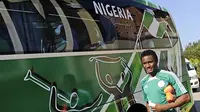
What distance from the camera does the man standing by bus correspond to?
3.92 metres

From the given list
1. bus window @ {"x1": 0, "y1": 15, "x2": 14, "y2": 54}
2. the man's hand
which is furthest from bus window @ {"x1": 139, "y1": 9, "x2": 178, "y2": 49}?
bus window @ {"x1": 0, "y1": 15, "x2": 14, "y2": 54}

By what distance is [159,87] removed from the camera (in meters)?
4.00

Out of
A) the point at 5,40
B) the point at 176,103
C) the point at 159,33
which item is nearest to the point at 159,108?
the point at 176,103

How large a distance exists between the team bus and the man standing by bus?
58 centimetres

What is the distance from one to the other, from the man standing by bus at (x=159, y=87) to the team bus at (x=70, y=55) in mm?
577

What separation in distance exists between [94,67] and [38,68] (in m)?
1.05

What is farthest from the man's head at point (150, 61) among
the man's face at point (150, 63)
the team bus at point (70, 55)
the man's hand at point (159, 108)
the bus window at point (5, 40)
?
the bus window at point (5, 40)

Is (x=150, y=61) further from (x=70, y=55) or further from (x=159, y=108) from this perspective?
(x=70, y=55)

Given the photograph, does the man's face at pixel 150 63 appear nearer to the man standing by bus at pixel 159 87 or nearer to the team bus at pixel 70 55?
the man standing by bus at pixel 159 87

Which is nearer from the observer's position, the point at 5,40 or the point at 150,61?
the point at 5,40

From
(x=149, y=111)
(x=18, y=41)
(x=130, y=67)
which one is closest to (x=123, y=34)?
(x=130, y=67)

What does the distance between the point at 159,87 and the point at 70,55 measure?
103cm

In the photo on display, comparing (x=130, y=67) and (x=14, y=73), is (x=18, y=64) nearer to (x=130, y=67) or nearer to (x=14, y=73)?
(x=14, y=73)

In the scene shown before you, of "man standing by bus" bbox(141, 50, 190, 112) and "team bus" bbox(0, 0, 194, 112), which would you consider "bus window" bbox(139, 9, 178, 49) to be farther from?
"man standing by bus" bbox(141, 50, 190, 112)
